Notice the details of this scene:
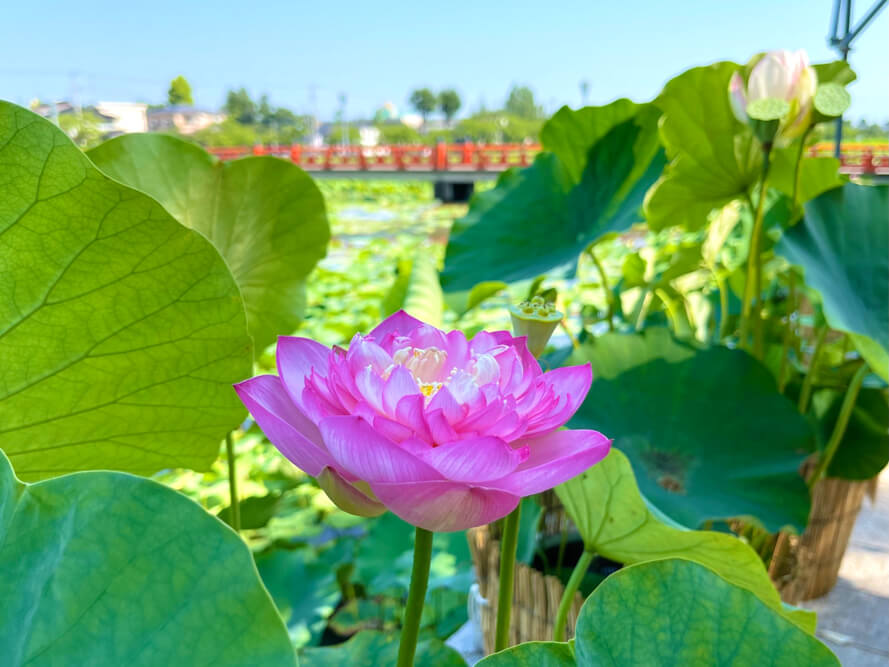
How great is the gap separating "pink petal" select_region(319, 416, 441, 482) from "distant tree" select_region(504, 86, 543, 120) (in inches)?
1784

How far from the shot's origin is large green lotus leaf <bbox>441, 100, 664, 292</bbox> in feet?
2.87

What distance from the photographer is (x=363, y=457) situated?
0.72 ft

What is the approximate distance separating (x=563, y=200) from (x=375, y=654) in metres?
0.71

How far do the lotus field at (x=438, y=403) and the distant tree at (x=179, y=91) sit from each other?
17 cm

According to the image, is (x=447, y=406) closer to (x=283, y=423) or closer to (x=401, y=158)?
(x=283, y=423)

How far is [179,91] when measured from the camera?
2.32ft

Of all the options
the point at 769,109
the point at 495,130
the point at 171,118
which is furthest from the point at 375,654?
the point at 495,130

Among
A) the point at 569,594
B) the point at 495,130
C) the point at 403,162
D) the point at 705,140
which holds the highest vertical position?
the point at 495,130

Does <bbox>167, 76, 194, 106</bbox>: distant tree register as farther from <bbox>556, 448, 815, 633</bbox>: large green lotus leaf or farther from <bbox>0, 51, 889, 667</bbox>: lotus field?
<bbox>556, 448, 815, 633</bbox>: large green lotus leaf

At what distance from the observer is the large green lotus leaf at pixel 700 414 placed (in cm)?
74

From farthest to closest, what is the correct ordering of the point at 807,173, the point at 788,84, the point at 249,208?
the point at 807,173
the point at 788,84
the point at 249,208

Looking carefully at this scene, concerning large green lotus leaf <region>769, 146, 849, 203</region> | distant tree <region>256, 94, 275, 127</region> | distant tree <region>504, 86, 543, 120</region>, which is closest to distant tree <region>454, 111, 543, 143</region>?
distant tree <region>504, 86, 543, 120</region>

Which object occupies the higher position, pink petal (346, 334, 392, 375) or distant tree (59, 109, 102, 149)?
distant tree (59, 109, 102, 149)

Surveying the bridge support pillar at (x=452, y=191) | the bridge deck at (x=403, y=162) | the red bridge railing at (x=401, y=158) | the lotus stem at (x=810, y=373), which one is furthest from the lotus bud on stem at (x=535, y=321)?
the bridge support pillar at (x=452, y=191)
